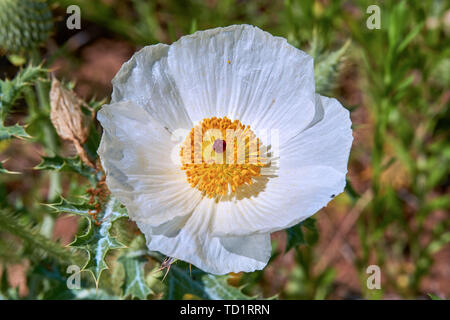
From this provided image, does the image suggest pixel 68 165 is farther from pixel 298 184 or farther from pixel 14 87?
pixel 298 184

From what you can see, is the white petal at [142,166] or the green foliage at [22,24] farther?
the green foliage at [22,24]

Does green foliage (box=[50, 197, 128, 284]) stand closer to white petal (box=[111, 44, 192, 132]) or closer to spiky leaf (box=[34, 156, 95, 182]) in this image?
spiky leaf (box=[34, 156, 95, 182])

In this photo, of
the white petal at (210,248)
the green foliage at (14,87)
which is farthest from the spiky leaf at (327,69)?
the green foliage at (14,87)

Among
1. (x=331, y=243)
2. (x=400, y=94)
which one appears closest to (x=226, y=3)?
(x=400, y=94)

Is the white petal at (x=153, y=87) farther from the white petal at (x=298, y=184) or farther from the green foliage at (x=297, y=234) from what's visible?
the green foliage at (x=297, y=234)

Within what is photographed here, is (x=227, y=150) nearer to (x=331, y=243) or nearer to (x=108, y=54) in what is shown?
(x=331, y=243)

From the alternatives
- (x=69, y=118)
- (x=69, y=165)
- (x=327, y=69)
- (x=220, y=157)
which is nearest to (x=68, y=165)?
(x=69, y=165)
